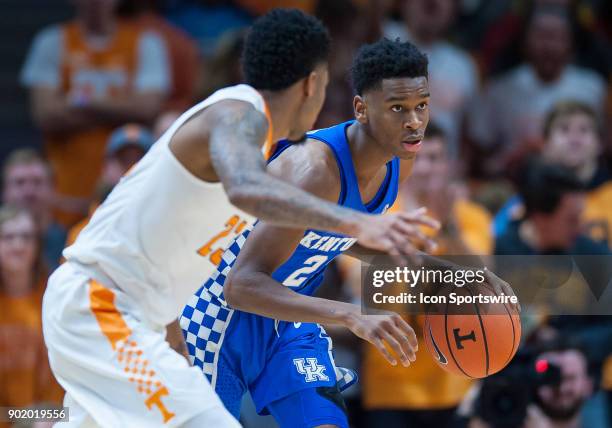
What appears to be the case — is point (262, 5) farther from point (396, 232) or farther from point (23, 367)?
point (396, 232)

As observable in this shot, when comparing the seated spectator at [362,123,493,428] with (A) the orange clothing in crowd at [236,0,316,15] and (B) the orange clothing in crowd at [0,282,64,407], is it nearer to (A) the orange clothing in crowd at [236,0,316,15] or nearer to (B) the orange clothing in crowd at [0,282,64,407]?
(B) the orange clothing in crowd at [0,282,64,407]

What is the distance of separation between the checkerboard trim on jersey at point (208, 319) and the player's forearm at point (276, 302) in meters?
0.54

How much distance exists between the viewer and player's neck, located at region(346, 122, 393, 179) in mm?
4867

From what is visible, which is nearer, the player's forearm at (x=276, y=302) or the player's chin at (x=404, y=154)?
the player's forearm at (x=276, y=302)

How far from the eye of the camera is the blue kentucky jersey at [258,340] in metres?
5.04

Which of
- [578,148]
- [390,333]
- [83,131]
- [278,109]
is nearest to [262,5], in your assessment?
[83,131]

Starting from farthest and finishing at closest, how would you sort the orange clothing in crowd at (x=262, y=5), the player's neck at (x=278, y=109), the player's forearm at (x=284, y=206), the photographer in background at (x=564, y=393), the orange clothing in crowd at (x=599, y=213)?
the orange clothing in crowd at (x=262, y=5), the orange clothing in crowd at (x=599, y=213), the photographer in background at (x=564, y=393), the player's neck at (x=278, y=109), the player's forearm at (x=284, y=206)

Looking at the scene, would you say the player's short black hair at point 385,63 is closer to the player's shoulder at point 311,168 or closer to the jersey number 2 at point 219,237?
the player's shoulder at point 311,168

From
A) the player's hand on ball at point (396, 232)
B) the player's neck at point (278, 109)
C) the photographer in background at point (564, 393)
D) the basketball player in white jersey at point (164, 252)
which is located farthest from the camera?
the photographer in background at point (564, 393)

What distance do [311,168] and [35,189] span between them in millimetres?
4008

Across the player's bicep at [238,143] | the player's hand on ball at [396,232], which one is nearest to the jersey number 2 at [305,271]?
the player's bicep at [238,143]

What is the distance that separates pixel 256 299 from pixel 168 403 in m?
0.69

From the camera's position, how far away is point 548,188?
7.47 meters

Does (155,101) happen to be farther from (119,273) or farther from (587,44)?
(119,273)
